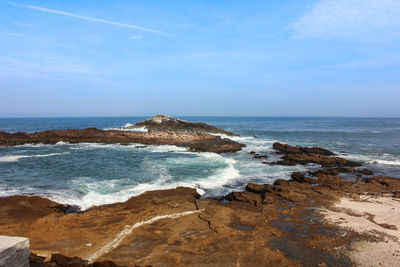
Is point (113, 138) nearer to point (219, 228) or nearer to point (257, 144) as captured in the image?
point (257, 144)

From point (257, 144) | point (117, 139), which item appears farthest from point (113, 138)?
point (257, 144)

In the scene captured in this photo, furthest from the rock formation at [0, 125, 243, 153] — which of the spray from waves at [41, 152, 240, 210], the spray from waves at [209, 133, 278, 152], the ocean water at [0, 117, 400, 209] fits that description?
the spray from waves at [41, 152, 240, 210]

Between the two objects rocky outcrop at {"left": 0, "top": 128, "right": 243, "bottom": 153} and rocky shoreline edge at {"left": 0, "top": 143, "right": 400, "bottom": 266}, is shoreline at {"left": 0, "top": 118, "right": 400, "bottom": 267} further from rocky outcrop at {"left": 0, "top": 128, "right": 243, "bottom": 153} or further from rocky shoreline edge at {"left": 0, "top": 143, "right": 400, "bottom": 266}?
rocky outcrop at {"left": 0, "top": 128, "right": 243, "bottom": 153}

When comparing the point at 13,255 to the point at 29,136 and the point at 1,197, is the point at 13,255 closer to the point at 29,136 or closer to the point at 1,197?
the point at 1,197

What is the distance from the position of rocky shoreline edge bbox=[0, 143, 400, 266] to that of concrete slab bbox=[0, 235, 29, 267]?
115 centimetres

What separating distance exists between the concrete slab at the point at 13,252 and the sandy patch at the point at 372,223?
905 cm

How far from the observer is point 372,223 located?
10.1m

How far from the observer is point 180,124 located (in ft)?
191

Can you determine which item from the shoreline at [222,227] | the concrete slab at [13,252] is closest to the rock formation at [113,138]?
the shoreline at [222,227]

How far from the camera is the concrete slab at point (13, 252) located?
180 inches

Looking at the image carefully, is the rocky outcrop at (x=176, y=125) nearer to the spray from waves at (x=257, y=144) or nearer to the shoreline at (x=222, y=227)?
the spray from waves at (x=257, y=144)

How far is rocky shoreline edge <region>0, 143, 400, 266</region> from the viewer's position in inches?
295

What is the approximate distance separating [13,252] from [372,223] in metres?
12.4

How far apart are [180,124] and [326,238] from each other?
167 ft
